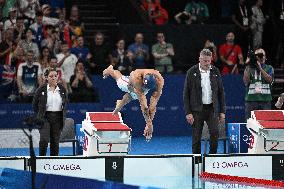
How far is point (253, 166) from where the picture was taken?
14.5 m

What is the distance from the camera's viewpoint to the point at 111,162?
14016 mm

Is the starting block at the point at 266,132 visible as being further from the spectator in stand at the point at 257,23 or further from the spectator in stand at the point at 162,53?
the spectator in stand at the point at 257,23

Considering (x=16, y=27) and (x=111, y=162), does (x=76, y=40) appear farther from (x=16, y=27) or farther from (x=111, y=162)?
(x=111, y=162)

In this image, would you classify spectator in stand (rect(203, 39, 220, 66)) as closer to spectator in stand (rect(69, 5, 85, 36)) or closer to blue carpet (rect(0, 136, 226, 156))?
blue carpet (rect(0, 136, 226, 156))

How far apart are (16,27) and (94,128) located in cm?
675

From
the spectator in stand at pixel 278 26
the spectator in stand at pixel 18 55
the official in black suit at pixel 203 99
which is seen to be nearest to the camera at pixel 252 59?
the official in black suit at pixel 203 99

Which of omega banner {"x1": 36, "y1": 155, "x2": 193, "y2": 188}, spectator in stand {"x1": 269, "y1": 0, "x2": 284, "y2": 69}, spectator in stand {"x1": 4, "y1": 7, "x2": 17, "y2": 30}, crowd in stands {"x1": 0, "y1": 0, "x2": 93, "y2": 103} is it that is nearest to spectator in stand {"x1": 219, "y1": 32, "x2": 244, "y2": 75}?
spectator in stand {"x1": 269, "y1": 0, "x2": 284, "y2": 69}

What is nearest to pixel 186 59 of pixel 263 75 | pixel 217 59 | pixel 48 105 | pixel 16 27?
pixel 217 59

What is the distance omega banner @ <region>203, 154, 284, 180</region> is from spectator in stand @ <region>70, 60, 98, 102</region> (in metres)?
6.51

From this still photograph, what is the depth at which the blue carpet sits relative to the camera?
18.9 m

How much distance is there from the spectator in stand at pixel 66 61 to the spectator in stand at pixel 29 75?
827mm

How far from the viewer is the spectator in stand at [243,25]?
79.0 feet

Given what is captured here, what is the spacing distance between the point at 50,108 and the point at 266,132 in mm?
3887

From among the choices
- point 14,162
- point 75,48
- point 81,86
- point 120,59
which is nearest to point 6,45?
point 75,48
